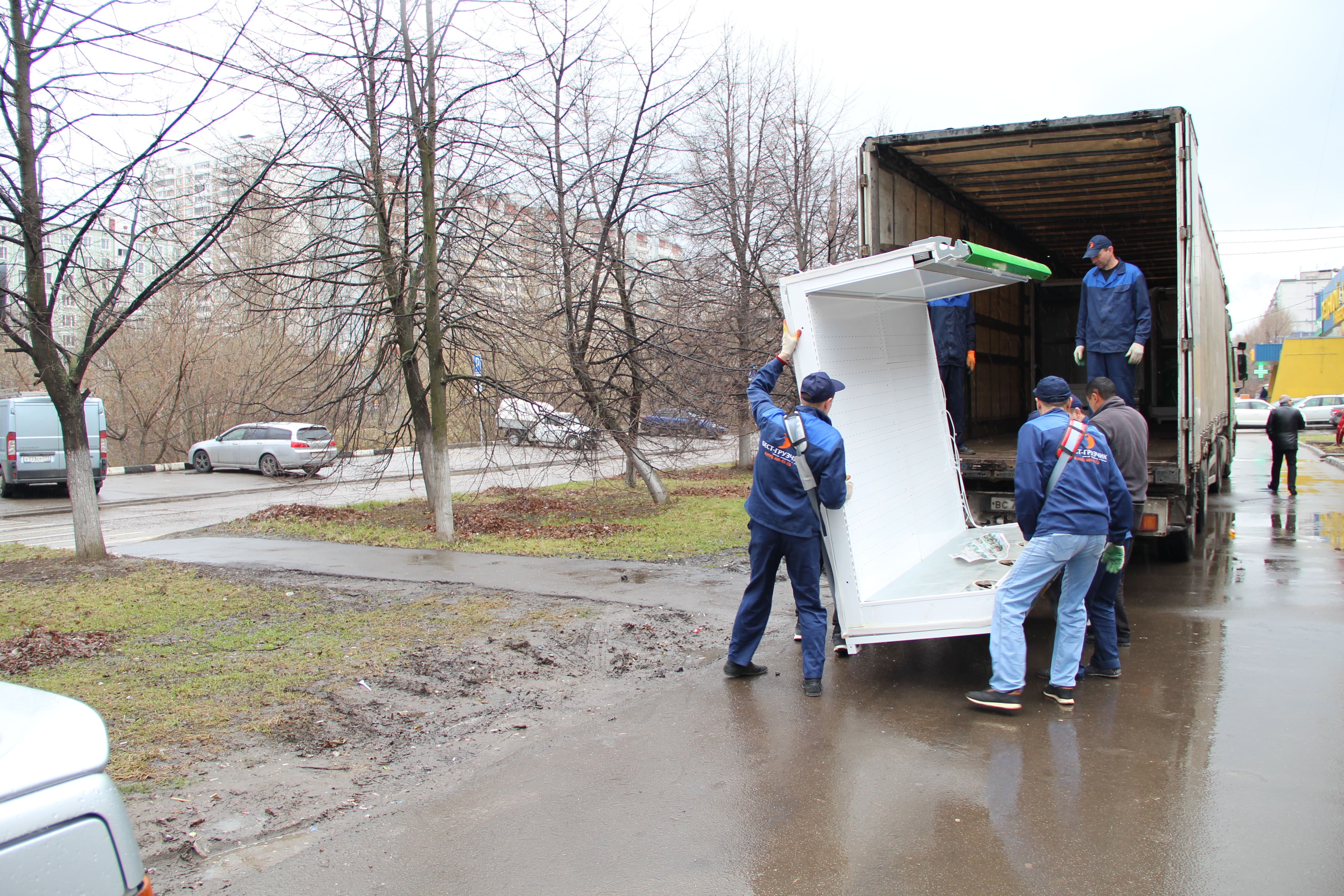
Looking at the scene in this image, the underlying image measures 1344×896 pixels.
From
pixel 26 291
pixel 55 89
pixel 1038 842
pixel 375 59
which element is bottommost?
pixel 1038 842

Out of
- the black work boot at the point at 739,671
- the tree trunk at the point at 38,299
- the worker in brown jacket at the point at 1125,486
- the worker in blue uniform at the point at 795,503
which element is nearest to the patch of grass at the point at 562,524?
the tree trunk at the point at 38,299

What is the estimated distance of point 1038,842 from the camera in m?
3.51

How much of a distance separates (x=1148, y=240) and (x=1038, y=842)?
10.9 m

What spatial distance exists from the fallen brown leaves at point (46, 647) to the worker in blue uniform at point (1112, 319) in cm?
802

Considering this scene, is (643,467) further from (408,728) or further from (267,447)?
(267,447)

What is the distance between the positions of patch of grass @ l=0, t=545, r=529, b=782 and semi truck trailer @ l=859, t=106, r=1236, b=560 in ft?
16.1

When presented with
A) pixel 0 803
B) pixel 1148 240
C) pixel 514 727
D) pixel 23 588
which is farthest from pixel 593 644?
pixel 1148 240

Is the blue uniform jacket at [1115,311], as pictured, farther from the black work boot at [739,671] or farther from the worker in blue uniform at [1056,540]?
the black work boot at [739,671]

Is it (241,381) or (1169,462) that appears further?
(241,381)

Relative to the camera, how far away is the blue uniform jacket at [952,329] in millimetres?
8336

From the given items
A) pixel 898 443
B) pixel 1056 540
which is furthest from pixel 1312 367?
Result: pixel 1056 540

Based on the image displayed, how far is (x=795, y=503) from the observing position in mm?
5238

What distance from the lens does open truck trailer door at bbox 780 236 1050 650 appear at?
523 cm

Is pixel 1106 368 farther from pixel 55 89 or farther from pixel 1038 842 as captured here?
pixel 55 89
